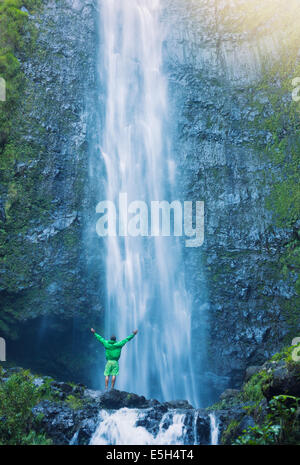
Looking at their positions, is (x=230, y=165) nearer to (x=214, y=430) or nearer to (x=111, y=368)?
(x=111, y=368)

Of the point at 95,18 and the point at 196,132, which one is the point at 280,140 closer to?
the point at 196,132

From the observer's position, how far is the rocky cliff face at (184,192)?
12.5 meters

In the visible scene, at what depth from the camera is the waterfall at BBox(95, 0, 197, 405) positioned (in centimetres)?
1290

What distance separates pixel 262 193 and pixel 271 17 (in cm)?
848

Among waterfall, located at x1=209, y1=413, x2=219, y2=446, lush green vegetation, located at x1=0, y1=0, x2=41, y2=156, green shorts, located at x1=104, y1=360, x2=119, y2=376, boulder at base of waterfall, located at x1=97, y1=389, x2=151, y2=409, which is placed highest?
lush green vegetation, located at x1=0, y1=0, x2=41, y2=156

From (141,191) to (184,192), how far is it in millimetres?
1790

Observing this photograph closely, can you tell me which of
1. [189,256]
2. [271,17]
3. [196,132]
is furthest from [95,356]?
[271,17]

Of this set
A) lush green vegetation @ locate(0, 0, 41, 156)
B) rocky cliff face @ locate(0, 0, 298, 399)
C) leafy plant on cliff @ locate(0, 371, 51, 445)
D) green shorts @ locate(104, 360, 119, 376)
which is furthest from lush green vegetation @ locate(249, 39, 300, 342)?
lush green vegetation @ locate(0, 0, 41, 156)

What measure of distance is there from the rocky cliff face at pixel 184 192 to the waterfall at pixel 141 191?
58 centimetres

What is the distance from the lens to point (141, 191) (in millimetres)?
14789

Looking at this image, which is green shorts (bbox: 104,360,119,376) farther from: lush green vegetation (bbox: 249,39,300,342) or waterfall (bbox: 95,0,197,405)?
lush green vegetation (bbox: 249,39,300,342)

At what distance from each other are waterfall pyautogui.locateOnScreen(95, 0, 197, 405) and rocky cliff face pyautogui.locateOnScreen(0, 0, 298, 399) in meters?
0.58

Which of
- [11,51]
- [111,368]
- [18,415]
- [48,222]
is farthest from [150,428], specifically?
[11,51]

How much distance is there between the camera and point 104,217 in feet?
45.6
